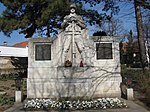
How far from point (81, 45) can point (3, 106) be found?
16.8 feet

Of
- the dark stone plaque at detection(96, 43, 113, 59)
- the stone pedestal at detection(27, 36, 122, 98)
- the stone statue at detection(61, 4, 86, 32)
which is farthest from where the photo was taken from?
the dark stone plaque at detection(96, 43, 113, 59)

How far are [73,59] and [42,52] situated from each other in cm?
180

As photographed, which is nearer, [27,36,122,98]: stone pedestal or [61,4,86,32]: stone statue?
[27,36,122,98]: stone pedestal

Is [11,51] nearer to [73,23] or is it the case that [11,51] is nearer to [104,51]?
[73,23]

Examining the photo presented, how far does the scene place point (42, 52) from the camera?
12.1 metres

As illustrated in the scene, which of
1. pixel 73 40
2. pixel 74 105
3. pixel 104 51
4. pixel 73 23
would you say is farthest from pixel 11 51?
pixel 74 105

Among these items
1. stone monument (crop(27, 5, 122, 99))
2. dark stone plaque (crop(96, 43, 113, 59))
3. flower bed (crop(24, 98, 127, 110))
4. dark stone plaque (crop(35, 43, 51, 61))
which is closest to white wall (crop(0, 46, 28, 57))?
dark stone plaque (crop(35, 43, 51, 61))

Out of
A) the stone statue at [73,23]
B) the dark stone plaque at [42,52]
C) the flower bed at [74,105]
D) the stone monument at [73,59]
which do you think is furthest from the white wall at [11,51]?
the flower bed at [74,105]

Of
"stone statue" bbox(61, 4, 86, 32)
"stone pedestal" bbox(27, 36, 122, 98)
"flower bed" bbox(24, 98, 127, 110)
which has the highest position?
"stone statue" bbox(61, 4, 86, 32)

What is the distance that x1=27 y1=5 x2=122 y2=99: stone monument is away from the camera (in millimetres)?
11867

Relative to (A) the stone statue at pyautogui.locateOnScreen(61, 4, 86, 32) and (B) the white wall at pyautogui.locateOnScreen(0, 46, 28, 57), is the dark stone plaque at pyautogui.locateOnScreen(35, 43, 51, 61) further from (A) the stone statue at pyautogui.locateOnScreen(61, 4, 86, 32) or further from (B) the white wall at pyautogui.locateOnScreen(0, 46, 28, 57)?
(B) the white wall at pyautogui.locateOnScreen(0, 46, 28, 57)

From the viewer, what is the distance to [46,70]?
12047mm

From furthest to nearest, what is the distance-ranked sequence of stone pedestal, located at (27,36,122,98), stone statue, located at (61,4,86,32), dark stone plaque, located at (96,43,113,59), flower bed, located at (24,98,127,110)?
1. dark stone plaque, located at (96,43,113,59)
2. stone statue, located at (61,4,86,32)
3. stone pedestal, located at (27,36,122,98)
4. flower bed, located at (24,98,127,110)

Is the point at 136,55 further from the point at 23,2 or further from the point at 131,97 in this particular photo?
the point at 131,97
